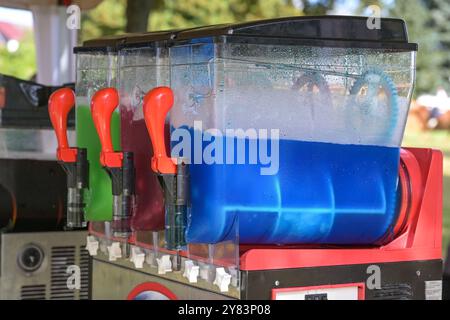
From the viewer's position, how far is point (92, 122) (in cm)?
252

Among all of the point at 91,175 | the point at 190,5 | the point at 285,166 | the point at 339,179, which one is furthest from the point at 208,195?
the point at 190,5

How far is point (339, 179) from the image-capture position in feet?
7.18

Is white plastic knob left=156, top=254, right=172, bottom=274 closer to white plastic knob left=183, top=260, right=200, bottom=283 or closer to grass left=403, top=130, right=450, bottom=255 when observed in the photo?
white plastic knob left=183, top=260, right=200, bottom=283

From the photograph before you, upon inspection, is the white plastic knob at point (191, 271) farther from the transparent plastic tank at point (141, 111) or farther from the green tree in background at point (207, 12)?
the green tree in background at point (207, 12)

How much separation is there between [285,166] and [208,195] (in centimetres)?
21

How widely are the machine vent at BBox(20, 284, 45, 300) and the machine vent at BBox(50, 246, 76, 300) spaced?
4cm

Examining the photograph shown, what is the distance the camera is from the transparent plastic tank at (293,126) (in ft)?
6.79

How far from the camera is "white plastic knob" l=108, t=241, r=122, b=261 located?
8.39ft

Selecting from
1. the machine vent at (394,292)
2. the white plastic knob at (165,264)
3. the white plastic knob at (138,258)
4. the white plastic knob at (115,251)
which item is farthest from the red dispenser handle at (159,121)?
the machine vent at (394,292)

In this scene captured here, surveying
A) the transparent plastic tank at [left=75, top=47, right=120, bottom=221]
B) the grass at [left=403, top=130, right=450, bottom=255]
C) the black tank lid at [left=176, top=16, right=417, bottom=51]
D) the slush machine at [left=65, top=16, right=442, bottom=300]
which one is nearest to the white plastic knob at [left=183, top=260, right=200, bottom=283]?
the slush machine at [left=65, top=16, right=442, bottom=300]

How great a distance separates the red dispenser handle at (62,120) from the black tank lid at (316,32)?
0.43m

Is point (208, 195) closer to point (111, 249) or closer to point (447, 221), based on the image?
point (111, 249)

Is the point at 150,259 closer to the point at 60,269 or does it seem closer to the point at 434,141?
the point at 60,269

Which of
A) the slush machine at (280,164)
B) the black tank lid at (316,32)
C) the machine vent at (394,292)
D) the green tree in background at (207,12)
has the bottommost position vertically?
the machine vent at (394,292)
